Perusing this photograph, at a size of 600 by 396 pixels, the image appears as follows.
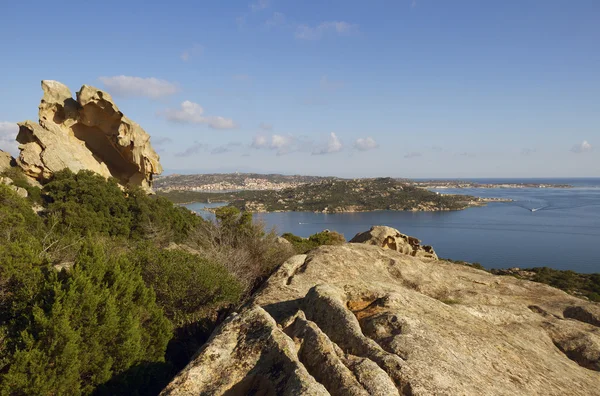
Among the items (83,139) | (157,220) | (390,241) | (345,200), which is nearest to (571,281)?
(390,241)

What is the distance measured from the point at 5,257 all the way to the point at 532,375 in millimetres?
12164

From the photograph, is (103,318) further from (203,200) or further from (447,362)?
(203,200)

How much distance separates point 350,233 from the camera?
92125 millimetres

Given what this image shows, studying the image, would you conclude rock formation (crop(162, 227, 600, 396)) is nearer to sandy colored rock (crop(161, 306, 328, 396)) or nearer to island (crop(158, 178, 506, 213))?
sandy colored rock (crop(161, 306, 328, 396))

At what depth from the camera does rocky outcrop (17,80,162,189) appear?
31.1m

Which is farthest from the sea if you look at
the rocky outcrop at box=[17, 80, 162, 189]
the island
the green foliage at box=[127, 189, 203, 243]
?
the rocky outcrop at box=[17, 80, 162, 189]

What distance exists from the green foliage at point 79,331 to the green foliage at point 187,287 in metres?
1.39

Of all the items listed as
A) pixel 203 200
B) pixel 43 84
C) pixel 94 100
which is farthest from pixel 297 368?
pixel 203 200

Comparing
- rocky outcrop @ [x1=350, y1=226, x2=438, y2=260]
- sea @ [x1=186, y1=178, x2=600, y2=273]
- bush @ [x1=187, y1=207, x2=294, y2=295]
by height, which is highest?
bush @ [x1=187, y1=207, x2=294, y2=295]

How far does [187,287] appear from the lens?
36.4 feet

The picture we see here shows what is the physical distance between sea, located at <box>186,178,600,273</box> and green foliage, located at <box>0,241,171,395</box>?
46022 mm

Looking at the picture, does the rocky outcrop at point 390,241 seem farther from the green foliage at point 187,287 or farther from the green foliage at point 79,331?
the green foliage at point 79,331

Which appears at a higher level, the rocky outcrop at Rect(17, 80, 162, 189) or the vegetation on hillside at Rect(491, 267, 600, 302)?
the rocky outcrop at Rect(17, 80, 162, 189)

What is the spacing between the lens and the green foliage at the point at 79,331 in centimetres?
660
